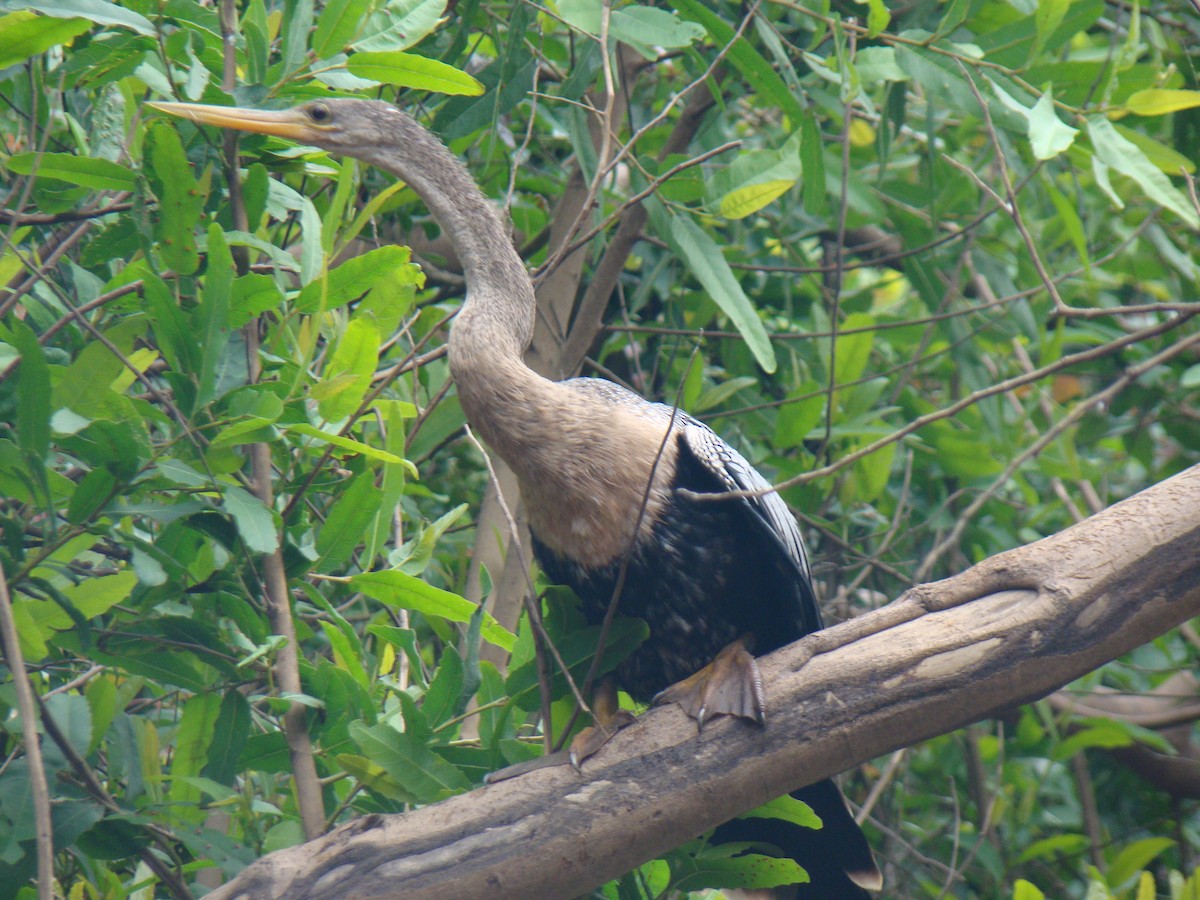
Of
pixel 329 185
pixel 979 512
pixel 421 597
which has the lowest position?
pixel 979 512

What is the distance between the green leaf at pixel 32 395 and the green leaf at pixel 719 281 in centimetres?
149

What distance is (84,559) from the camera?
2500 millimetres

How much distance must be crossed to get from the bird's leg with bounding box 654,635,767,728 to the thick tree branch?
0.02 m

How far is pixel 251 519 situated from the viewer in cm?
190

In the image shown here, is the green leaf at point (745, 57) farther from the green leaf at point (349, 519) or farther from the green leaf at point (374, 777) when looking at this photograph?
the green leaf at point (374, 777)

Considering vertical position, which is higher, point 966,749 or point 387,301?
point 387,301

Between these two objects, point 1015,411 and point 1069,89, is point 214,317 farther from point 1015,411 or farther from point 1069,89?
point 1015,411

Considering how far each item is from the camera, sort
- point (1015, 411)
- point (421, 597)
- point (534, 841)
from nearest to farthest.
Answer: point (534, 841) → point (421, 597) → point (1015, 411)

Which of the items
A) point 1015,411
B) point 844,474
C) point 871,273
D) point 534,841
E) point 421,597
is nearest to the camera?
point 534,841

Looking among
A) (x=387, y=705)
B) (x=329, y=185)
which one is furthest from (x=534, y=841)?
(x=329, y=185)

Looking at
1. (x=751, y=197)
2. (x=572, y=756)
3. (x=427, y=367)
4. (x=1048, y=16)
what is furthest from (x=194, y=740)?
(x=1048, y=16)

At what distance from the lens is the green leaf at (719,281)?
270 cm

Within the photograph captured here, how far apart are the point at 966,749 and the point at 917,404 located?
1255mm

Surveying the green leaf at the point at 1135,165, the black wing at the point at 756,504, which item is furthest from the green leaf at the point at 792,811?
the green leaf at the point at 1135,165
